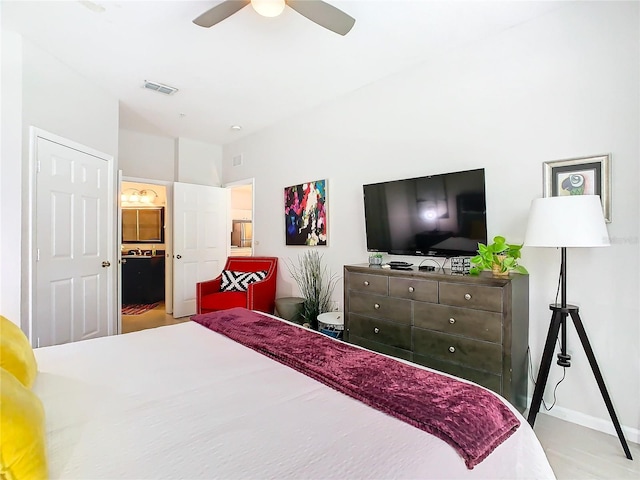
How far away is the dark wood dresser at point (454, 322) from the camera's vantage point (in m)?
2.10

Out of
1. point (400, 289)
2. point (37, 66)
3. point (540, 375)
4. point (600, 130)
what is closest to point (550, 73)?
point (600, 130)

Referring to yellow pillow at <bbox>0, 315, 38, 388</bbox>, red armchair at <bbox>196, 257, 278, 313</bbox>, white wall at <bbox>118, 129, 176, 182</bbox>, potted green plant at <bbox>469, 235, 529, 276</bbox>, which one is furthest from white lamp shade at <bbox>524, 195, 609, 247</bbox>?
white wall at <bbox>118, 129, 176, 182</bbox>

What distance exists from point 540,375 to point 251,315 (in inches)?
70.4

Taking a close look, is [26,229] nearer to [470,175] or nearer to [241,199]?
[470,175]

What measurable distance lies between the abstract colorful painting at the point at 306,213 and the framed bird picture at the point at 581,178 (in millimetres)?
2114

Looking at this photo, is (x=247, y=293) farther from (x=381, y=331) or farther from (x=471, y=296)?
(x=471, y=296)

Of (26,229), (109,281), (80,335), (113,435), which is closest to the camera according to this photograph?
(113,435)

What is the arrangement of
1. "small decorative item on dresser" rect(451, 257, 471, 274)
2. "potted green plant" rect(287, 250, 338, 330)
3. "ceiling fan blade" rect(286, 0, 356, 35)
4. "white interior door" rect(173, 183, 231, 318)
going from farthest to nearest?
1. "white interior door" rect(173, 183, 231, 318)
2. "potted green plant" rect(287, 250, 338, 330)
3. "small decorative item on dresser" rect(451, 257, 471, 274)
4. "ceiling fan blade" rect(286, 0, 356, 35)

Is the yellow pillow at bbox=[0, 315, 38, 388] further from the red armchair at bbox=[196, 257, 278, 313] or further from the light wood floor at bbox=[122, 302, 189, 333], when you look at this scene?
the light wood floor at bbox=[122, 302, 189, 333]

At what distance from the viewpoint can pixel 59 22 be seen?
8.07ft

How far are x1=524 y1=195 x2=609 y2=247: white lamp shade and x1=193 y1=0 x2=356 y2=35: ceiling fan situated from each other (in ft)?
5.03

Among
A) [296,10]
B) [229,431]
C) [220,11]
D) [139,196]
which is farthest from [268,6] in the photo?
[139,196]

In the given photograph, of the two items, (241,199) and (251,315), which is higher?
(241,199)

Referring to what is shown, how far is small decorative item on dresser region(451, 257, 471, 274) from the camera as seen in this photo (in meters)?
2.42
